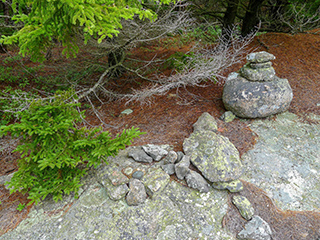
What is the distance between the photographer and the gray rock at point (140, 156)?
346 centimetres

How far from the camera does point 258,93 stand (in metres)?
4.49

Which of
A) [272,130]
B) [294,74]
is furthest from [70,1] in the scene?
[294,74]

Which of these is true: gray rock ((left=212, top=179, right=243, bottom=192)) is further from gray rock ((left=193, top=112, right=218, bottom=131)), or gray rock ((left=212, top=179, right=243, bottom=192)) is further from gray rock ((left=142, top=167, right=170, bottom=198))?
gray rock ((left=193, top=112, right=218, bottom=131))

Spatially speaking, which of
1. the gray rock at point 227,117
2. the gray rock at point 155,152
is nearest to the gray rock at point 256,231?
the gray rock at point 155,152

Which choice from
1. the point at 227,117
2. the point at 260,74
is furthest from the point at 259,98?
the point at 227,117

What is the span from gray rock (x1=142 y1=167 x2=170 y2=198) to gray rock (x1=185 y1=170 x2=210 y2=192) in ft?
1.11

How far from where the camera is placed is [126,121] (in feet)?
16.3

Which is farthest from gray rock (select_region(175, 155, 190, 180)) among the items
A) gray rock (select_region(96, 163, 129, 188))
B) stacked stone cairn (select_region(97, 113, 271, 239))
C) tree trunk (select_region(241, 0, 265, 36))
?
tree trunk (select_region(241, 0, 265, 36))

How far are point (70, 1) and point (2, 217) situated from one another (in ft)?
10.4

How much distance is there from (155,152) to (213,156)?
3.26ft

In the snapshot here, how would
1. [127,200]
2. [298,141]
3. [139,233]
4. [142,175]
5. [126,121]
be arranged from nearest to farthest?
1. [139,233]
2. [127,200]
3. [142,175]
4. [298,141]
5. [126,121]

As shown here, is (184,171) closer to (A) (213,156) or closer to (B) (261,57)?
(A) (213,156)

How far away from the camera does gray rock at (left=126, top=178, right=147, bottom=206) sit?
2.94 m

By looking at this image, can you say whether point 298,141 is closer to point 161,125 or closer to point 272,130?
point 272,130
